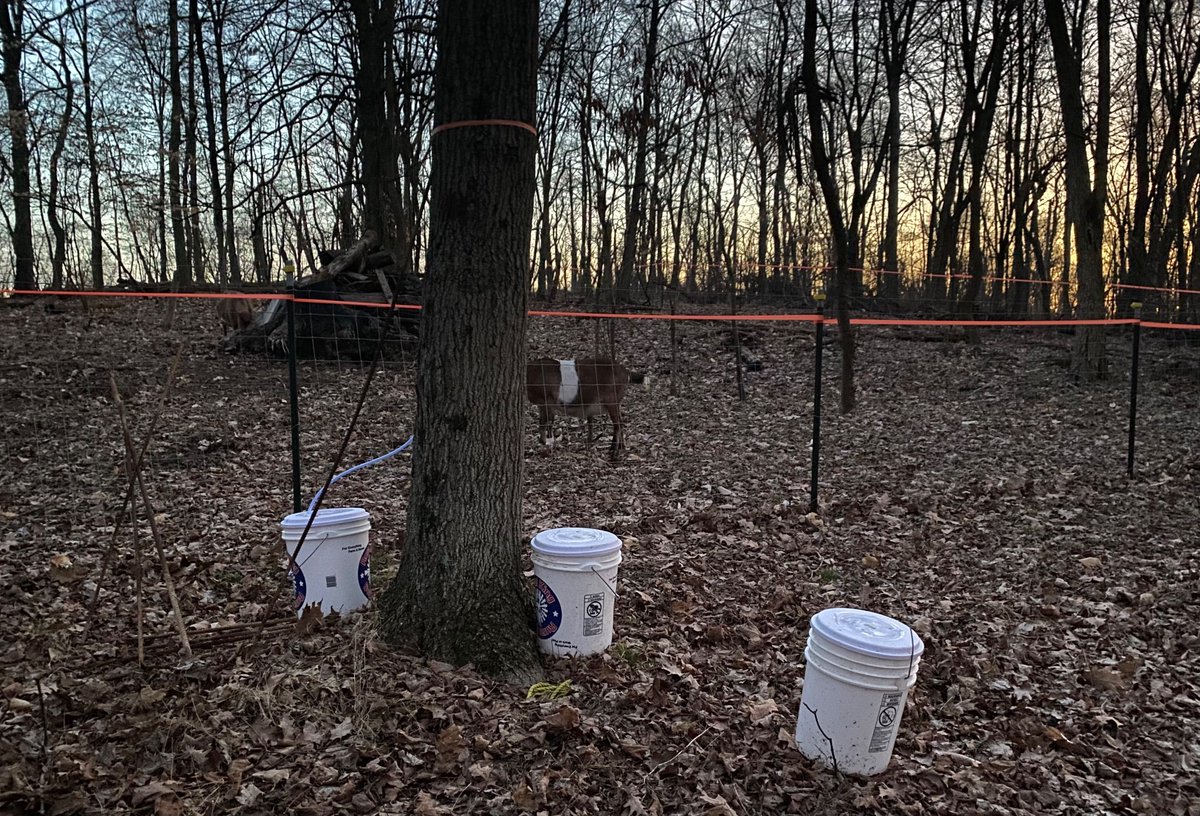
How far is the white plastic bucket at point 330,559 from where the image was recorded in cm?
356

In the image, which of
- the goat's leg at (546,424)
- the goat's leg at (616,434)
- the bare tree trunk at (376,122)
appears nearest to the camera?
the goat's leg at (616,434)

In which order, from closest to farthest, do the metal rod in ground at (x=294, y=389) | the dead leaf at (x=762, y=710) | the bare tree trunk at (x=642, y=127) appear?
the dead leaf at (x=762, y=710), the metal rod in ground at (x=294, y=389), the bare tree trunk at (x=642, y=127)

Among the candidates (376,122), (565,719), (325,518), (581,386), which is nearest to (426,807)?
(565,719)

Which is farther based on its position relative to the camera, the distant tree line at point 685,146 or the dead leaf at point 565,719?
the distant tree line at point 685,146

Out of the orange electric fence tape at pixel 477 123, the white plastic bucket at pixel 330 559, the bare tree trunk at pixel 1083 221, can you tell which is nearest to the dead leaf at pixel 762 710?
the white plastic bucket at pixel 330 559

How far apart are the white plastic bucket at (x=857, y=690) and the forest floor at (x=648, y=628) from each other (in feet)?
0.34

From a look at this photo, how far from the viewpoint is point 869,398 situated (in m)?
11.4

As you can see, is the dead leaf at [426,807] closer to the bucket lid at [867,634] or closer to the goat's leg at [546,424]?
the bucket lid at [867,634]

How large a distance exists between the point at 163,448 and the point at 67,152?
15.5m

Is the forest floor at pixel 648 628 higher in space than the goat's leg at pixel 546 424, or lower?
lower

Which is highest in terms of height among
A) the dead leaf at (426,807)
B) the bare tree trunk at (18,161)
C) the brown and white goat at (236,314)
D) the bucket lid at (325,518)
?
the bare tree trunk at (18,161)

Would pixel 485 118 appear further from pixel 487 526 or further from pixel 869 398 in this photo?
pixel 869 398

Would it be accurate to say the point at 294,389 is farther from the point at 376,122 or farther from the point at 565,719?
the point at 376,122

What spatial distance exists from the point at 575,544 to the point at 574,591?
209mm
